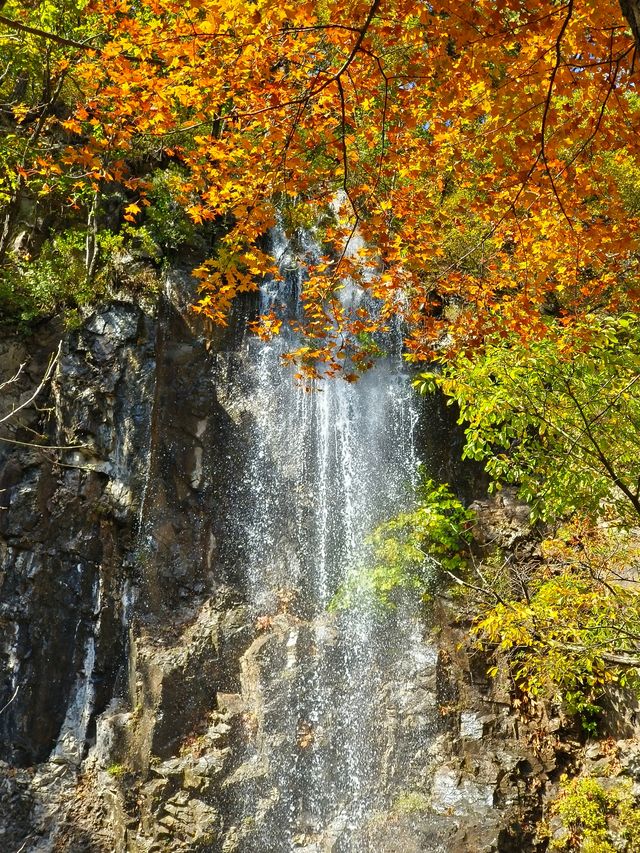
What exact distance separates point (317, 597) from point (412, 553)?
1.58 meters

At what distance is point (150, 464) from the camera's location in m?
9.55

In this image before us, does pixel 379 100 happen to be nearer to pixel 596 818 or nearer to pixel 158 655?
pixel 158 655

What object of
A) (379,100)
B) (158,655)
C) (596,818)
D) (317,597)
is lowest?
(596,818)

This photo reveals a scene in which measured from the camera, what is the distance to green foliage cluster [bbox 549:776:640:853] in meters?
6.62

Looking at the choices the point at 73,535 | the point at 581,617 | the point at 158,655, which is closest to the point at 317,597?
the point at 158,655

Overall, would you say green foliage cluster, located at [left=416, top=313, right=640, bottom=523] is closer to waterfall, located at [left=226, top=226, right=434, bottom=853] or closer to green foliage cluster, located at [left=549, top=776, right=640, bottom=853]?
green foliage cluster, located at [left=549, top=776, right=640, bottom=853]

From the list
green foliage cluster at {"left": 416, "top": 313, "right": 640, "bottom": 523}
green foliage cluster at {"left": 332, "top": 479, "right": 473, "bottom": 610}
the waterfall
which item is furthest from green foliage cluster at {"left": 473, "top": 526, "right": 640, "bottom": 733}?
the waterfall

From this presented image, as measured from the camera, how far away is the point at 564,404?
535cm

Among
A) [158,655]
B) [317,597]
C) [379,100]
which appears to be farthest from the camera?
[317,597]

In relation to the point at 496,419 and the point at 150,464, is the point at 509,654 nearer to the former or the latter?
the point at 496,419

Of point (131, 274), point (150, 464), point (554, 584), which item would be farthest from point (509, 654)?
point (131, 274)

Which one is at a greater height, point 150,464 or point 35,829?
point 150,464

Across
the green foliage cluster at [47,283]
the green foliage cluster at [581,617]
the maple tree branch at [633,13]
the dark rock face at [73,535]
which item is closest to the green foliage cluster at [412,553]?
the green foliage cluster at [581,617]

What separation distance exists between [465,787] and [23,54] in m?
11.1
